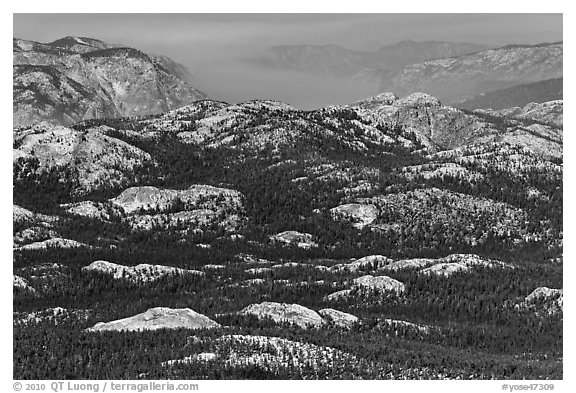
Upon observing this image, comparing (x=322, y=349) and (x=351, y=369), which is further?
(x=322, y=349)
